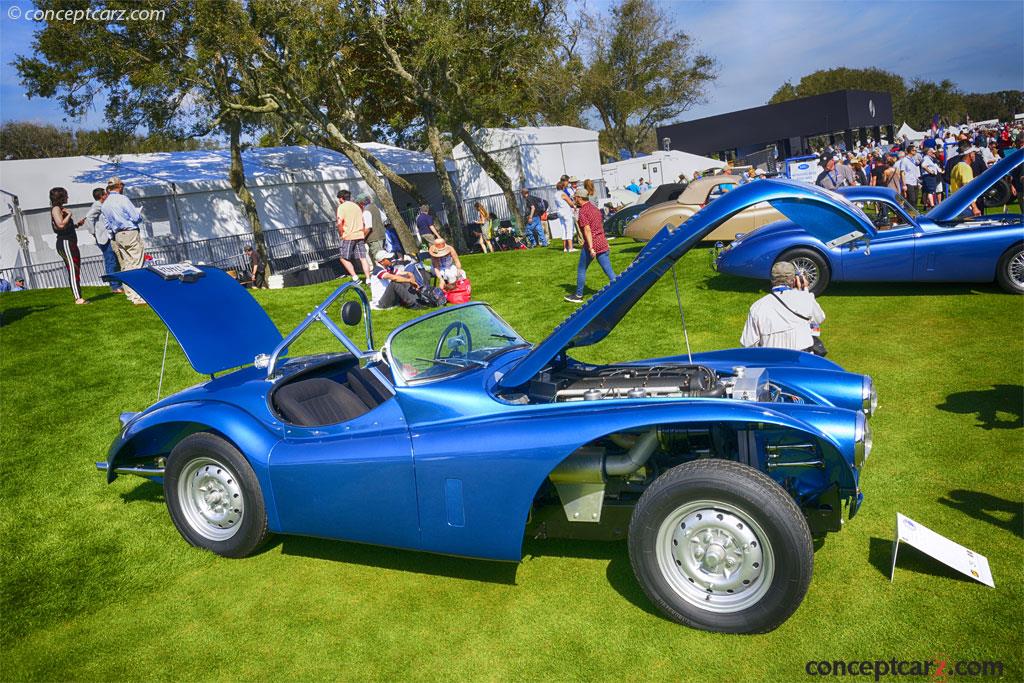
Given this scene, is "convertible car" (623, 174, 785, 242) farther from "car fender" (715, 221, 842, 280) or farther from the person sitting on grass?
the person sitting on grass

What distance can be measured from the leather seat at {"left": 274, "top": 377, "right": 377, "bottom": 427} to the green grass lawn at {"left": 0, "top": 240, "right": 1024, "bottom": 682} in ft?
2.84

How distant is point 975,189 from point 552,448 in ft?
27.8

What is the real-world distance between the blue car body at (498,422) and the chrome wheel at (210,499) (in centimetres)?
27

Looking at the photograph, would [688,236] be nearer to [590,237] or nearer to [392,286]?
[590,237]

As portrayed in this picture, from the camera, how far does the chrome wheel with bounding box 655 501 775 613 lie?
3234 millimetres

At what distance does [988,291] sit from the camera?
33.1 feet

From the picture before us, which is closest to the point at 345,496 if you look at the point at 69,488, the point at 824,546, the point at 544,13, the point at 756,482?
the point at 756,482

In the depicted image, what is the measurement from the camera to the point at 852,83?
3000 inches

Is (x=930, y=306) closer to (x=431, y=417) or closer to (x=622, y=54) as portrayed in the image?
(x=431, y=417)

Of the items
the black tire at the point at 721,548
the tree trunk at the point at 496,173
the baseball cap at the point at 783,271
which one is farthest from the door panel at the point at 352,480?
the tree trunk at the point at 496,173

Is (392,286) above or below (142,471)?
above

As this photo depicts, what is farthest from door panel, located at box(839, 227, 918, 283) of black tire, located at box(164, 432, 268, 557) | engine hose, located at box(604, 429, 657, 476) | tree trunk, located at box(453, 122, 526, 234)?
tree trunk, located at box(453, 122, 526, 234)

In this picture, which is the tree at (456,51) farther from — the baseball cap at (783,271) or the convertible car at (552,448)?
the convertible car at (552,448)

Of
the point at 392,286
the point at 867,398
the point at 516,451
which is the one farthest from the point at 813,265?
the point at 516,451
